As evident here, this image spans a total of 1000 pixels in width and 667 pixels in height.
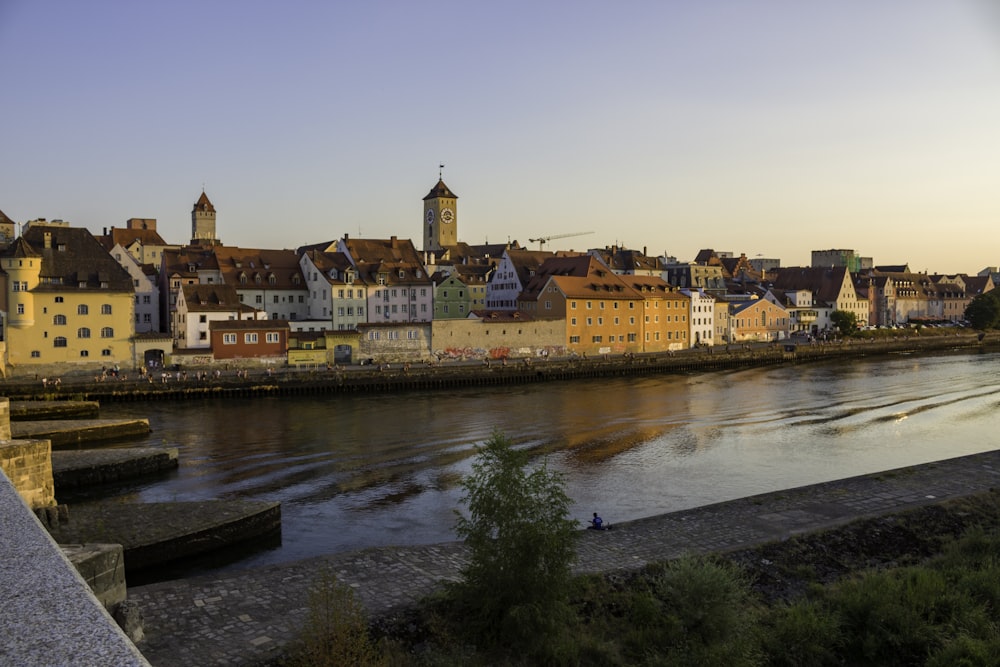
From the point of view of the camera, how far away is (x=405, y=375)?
48.1 meters

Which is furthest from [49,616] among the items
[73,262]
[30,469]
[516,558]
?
[73,262]

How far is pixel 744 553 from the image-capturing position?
45.4 feet

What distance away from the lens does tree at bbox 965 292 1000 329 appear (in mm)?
91312

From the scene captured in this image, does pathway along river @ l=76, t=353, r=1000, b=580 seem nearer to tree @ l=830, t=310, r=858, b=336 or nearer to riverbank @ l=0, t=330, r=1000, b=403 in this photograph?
riverbank @ l=0, t=330, r=1000, b=403

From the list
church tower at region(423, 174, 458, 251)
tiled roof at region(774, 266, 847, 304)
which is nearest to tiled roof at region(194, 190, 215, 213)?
church tower at region(423, 174, 458, 251)

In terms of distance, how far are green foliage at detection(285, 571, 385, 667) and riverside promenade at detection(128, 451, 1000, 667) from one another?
616 millimetres

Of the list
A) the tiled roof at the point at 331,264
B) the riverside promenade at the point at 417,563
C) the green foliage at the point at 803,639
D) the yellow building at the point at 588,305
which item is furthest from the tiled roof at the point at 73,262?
the green foliage at the point at 803,639

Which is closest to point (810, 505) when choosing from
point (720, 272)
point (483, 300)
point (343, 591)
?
point (343, 591)

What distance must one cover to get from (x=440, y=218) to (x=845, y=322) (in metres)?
56.2

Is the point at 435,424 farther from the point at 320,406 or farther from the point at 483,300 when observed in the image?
the point at 483,300

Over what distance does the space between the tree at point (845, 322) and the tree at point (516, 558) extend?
80.2 m

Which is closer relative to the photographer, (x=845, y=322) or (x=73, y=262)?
(x=73, y=262)

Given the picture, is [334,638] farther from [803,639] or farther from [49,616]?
[803,639]

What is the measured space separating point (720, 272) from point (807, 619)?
8988 centimetres
